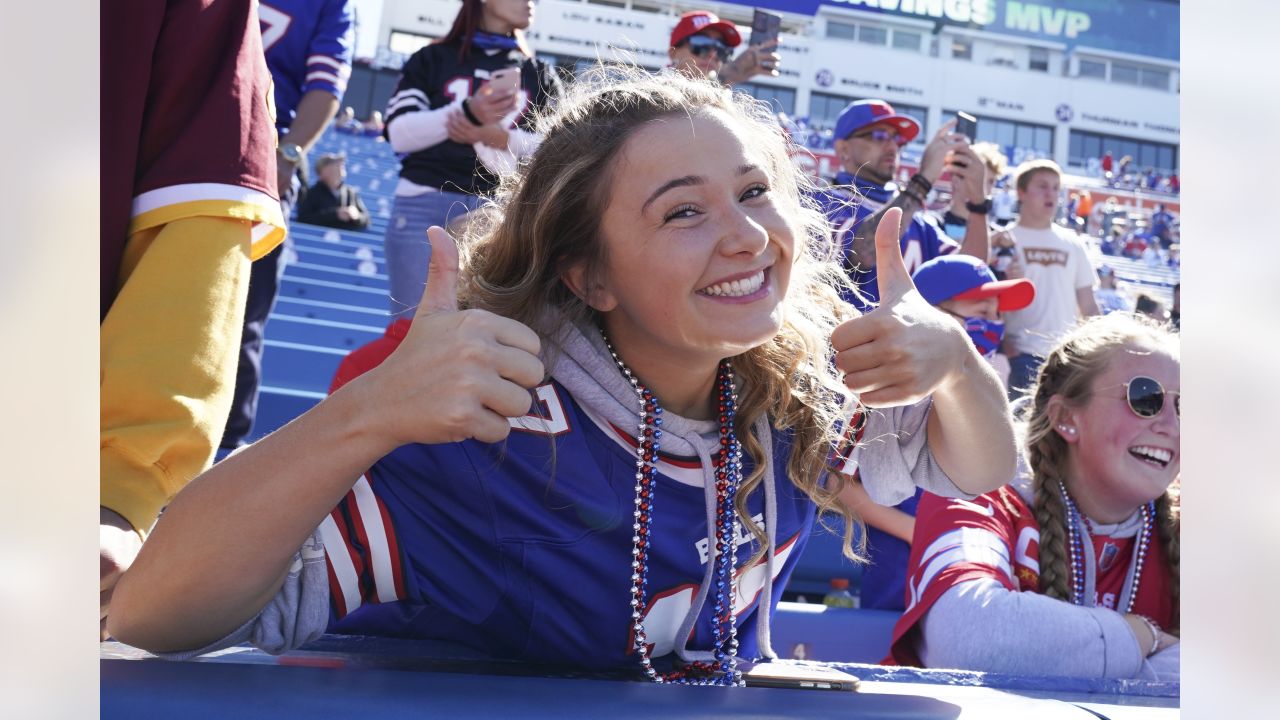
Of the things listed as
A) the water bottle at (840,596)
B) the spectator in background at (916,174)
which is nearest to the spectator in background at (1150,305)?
the spectator in background at (916,174)

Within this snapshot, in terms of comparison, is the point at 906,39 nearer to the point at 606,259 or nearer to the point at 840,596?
the point at 840,596

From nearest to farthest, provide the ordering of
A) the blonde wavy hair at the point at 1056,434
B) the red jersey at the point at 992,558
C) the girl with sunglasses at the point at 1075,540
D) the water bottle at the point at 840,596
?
1. the girl with sunglasses at the point at 1075,540
2. the red jersey at the point at 992,558
3. the blonde wavy hair at the point at 1056,434
4. the water bottle at the point at 840,596

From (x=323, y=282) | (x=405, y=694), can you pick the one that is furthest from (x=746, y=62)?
(x=323, y=282)

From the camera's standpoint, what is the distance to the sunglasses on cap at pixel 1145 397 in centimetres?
190

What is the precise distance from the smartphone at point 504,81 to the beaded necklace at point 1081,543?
1.53 metres

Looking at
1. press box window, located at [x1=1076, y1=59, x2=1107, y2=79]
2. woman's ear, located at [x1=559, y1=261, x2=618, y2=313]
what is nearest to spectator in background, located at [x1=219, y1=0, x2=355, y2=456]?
woman's ear, located at [x1=559, y1=261, x2=618, y2=313]

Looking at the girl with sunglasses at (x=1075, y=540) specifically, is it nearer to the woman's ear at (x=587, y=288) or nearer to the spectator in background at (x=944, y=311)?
the spectator in background at (x=944, y=311)

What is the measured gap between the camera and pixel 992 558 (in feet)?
5.61

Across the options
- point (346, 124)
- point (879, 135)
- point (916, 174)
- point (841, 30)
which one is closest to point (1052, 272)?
point (879, 135)

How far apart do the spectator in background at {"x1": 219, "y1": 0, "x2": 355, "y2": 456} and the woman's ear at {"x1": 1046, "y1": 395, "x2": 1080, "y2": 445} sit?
1679 mm

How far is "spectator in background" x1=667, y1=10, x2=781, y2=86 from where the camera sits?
3.22 metres

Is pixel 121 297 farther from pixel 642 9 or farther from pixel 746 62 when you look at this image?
pixel 642 9

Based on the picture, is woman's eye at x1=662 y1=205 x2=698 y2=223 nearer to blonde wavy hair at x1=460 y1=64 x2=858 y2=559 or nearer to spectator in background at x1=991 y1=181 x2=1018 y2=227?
blonde wavy hair at x1=460 y1=64 x2=858 y2=559

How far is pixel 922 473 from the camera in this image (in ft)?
4.55
